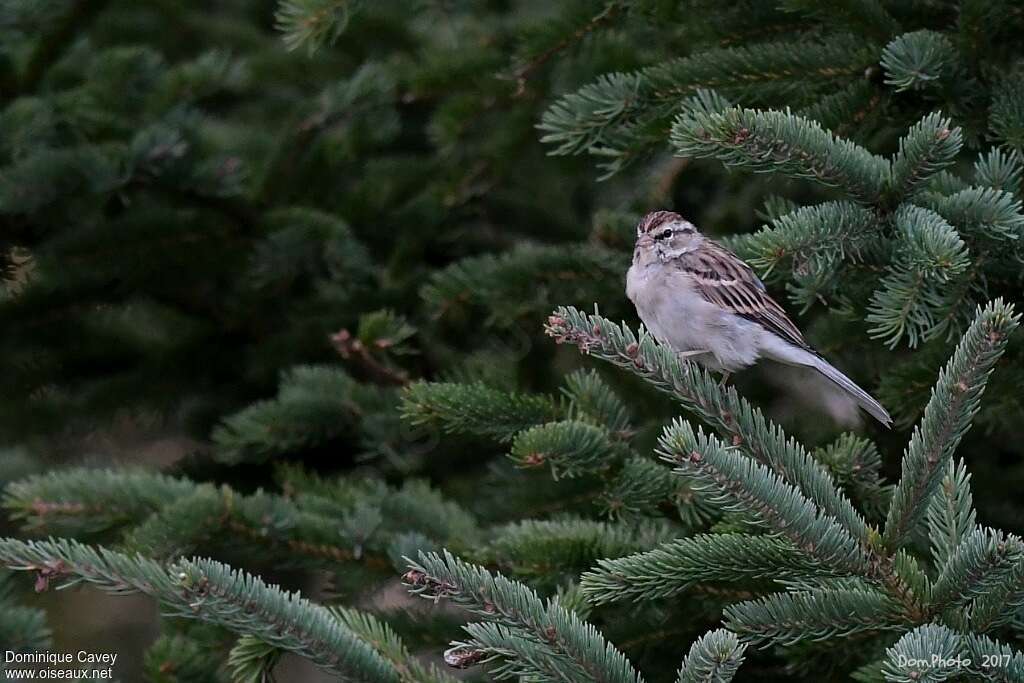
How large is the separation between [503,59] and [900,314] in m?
2.22

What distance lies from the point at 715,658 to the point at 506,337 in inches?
113

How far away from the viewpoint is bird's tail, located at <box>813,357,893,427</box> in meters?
3.08

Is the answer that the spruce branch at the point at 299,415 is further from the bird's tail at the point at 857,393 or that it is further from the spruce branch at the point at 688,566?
the spruce branch at the point at 688,566

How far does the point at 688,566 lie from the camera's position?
235cm

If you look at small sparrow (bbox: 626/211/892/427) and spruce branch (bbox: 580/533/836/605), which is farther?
small sparrow (bbox: 626/211/892/427)

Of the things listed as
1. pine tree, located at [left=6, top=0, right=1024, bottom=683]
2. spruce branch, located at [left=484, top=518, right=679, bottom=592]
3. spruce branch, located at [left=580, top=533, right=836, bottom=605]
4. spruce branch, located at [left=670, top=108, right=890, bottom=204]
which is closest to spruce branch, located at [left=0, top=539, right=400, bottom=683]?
pine tree, located at [left=6, top=0, right=1024, bottom=683]

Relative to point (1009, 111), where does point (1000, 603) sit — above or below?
below

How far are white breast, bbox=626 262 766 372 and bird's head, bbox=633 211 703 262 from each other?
0.18 ft

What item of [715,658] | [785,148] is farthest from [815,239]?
[715,658]

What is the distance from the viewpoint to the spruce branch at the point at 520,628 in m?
2.08

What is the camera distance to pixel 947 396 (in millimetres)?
2053

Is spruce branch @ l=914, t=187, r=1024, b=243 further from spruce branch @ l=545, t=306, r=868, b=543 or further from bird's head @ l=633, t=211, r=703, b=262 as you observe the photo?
bird's head @ l=633, t=211, r=703, b=262

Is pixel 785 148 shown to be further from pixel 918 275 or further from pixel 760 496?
pixel 760 496

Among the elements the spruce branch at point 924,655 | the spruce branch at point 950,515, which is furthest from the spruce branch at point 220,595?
the spruce branch at point 950,515
